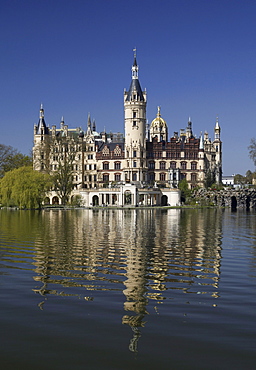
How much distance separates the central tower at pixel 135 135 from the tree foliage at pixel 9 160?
22.5 metres

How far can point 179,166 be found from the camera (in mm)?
115312

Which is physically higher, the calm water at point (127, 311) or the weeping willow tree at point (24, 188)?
the weeping willow tree at point (24, 188)

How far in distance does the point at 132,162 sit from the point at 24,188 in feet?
137

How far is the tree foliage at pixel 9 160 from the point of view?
337ft

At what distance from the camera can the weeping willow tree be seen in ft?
227

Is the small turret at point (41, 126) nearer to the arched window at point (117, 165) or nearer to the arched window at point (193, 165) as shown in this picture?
the arched window at point (117, 165)

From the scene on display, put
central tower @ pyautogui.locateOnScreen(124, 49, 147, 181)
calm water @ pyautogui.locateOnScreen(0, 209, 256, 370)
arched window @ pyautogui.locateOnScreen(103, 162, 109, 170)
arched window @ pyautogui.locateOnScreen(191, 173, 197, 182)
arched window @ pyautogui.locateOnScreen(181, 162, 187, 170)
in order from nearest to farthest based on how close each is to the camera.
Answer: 1. calm water @ pyautogui.locateOnScreen(0, 209, 256, 370)
2. central tower @ pyautogui.locateOnScreen(124, 49, 147, 181)
3. arched window @ pyautogui.locateOnScreen(103, 162, 109, 170)
4. arched window @ pyautogui.locateOnScreen(191, 173, 197, 182)
5. arched window @ pyautogui.locateOnScreen(181, 162, 187, 170)

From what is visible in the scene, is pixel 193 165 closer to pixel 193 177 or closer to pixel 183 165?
pixel 183 165

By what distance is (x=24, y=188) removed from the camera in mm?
69375

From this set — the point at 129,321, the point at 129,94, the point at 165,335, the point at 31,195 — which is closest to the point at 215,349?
the point at 165,335

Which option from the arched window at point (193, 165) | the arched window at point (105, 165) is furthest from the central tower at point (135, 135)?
the arched window at point (193, 165)

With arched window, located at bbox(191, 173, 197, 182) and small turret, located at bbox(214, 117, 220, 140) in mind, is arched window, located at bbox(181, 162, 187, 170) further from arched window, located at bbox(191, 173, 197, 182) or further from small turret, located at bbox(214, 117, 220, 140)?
small turret, located at bbox(214, 117, 220, 140)

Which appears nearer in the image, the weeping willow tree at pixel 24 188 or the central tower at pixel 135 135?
the weeping willow tree at pixel 24 188

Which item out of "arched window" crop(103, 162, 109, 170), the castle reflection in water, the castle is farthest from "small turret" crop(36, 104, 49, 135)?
the castle reflection in water
